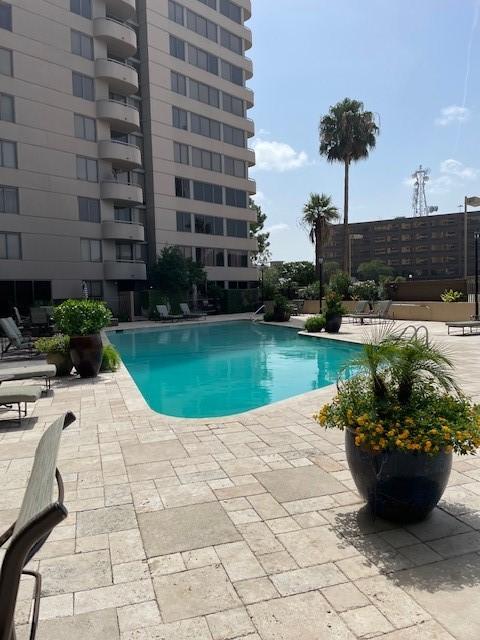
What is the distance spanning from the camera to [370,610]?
248 cm

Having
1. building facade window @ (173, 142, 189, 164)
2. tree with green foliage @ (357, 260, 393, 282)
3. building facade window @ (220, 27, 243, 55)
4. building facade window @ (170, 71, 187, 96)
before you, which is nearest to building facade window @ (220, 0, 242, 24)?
building facade window @ (220, 27, 243, 55)

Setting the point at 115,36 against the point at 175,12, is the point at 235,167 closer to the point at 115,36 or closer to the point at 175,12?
the point at 175,12

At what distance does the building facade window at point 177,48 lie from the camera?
122 ft

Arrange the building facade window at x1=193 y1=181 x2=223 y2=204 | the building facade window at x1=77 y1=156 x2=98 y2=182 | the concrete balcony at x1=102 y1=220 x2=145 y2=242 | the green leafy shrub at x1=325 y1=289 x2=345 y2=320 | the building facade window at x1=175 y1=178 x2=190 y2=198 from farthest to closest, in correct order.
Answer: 1. the building facade window at x1=193 y1=181 x2=223 y2=204
2. the building facade window at x1=175 y1=178 x2=190 y2=198
3. the concrete balcony at x1=102 y1=220 x2=145 y2=242
4. the building facade window at x1=77 y1=156 x2=98 y2=182
5. the green leafy shrub at x1=325 y1=289 x2=345 y2=320

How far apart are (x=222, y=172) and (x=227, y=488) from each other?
1528 inches

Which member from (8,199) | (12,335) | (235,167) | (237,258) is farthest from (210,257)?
(12,335)

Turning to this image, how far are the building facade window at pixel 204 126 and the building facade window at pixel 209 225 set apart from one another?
6.49 meters

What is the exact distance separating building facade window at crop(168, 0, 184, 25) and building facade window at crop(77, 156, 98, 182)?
573 inches

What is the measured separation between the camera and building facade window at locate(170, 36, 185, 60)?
37188mm

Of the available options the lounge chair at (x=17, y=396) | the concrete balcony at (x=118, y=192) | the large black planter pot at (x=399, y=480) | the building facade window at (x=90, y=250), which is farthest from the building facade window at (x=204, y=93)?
the large black planter pot at (x=399, y=480)

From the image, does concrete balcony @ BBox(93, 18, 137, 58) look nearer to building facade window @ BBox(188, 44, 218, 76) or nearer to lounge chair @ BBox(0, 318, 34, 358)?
building facade window @ BBox(188, 44, 218, 76)

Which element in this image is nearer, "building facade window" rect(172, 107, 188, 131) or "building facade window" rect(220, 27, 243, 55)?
"building facade window" rect(172, 107, 188, 131)

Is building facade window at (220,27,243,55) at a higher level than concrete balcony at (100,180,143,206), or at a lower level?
higher

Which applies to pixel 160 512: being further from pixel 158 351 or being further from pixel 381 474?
pixel 158 351
